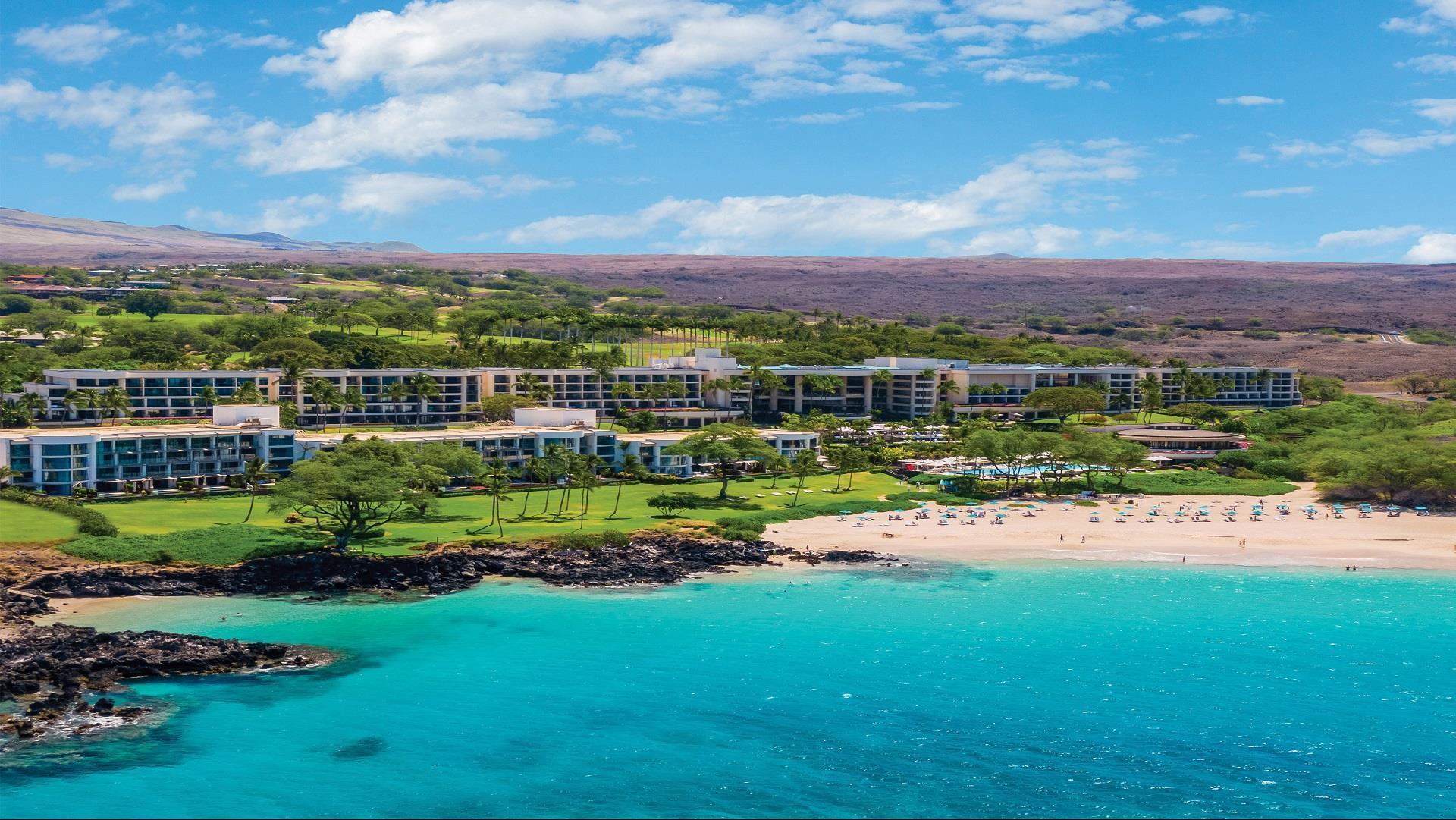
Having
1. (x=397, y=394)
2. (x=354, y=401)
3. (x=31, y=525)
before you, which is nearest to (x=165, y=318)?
(x=397, y=394)

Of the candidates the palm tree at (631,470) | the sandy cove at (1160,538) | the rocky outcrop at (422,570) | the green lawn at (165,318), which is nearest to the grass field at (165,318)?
the green lawn at (165,318)

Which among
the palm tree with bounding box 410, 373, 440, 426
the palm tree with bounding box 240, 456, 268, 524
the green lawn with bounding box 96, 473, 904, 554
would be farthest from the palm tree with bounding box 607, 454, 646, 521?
the palm tree with bounding box 410, 373, 440, 426

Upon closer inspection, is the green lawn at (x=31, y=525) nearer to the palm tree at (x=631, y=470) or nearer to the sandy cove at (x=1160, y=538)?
the palm tree at (x=631, y=470)

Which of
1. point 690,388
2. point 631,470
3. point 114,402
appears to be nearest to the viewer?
point 631,470

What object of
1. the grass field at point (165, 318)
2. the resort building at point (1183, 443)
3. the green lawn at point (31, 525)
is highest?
the grass field at point (165, 318)

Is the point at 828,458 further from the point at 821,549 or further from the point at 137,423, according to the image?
the point at 137,423

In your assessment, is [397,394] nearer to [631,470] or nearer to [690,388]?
[631,470]

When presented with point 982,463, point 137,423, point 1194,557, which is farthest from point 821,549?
point 137,423
